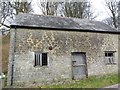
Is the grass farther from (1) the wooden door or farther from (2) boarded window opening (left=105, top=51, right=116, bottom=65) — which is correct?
(2) boarded window opening (left=105, top=51, right=116, bottom=65)

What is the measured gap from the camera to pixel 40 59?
15570mm

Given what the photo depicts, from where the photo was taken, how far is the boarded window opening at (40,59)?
608 inches

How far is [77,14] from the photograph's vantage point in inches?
1228

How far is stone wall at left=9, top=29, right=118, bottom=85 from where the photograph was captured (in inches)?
587

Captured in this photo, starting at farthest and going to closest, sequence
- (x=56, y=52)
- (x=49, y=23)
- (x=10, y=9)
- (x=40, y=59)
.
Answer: (x=10, y=9)
(x=49, y=23)
(x=56, y=52)
(x=40, y=59)

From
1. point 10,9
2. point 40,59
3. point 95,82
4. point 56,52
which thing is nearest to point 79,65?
point 95,82

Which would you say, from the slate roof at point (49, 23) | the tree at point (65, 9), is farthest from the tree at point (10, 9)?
the slate roof at point (49, 23)

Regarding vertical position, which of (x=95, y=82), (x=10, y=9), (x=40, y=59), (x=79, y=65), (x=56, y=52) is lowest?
(x=95, y=82)

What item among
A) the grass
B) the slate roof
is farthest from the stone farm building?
the grass

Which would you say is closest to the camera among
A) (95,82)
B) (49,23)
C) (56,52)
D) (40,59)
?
(95,82)

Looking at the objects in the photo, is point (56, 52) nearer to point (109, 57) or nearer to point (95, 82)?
point (95, 82)

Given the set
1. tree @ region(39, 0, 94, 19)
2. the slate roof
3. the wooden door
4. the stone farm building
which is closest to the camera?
the stone farm building

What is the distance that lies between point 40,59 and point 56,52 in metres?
1.44

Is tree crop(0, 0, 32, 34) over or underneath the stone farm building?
over
